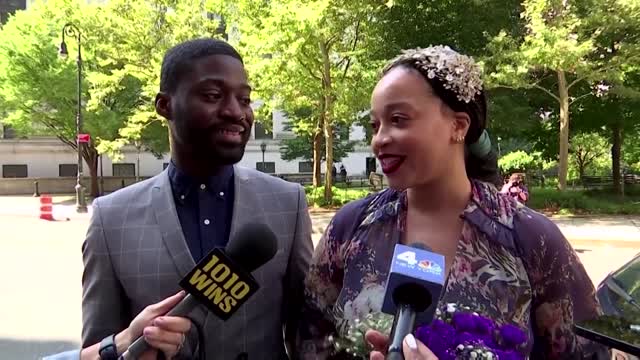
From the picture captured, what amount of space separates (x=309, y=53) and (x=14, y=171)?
99.3ft

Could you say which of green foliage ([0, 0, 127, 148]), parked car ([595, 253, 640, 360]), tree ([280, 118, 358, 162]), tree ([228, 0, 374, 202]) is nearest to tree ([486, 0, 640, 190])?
tree ([228, 0, 374, 202])

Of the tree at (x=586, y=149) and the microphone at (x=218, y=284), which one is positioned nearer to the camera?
the microphone at (x=218, y=284)

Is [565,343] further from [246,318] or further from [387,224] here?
[246,318]

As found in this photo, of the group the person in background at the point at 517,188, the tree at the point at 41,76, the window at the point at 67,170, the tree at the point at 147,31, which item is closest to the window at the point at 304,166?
the window at the point at 67,170

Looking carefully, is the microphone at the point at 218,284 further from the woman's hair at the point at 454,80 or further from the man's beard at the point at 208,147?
the woman's hair at the point at 454,80

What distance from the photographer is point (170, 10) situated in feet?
71.3

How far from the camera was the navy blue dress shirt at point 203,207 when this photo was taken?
1834 millimetres

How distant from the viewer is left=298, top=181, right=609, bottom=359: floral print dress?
5.28ft

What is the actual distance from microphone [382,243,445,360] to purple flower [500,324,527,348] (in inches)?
15.9

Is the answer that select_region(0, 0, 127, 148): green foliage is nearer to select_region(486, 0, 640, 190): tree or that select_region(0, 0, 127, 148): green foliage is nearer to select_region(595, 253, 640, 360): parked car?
select_region(486, 0, 640, 190): tree

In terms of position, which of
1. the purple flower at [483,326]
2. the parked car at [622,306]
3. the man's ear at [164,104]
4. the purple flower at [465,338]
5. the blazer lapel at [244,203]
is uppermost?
the man's ear at [164,104]

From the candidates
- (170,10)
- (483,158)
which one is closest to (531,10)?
(170,10)

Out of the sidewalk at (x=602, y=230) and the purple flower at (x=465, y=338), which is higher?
the purple flower at (x=465, y=338)

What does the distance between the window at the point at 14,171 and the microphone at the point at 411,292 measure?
44.4 meters
